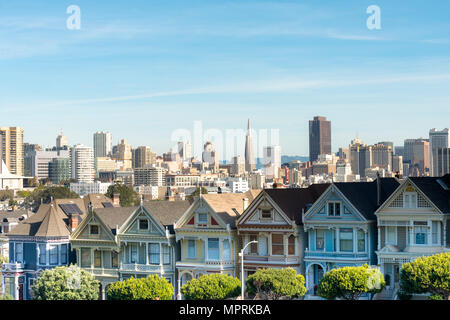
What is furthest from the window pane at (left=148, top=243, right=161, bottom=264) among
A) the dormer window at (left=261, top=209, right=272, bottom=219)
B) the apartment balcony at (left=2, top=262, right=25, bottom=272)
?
the apartment balcony at (left=2, top=262, right=25, bottom=272)

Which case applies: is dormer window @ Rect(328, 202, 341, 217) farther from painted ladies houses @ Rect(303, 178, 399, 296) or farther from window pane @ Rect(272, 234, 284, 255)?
window pane @ Rect(272, 234, 284, 255)

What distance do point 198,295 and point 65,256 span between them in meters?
13.2

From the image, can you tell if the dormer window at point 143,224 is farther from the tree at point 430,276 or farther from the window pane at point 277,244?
the tree at point 430,276

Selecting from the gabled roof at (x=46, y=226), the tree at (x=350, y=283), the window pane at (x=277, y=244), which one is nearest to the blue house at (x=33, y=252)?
the gabled roof at (x=46, y=226)

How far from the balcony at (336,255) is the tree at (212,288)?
3.94 m

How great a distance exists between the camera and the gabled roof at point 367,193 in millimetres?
48500

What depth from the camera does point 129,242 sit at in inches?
2162

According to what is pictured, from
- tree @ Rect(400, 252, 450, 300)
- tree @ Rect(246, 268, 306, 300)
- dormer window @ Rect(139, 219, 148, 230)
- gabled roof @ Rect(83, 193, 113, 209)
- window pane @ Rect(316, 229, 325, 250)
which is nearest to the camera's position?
tree @ Rect(400, 252, 450, 300)

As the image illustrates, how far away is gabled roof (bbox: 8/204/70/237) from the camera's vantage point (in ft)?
192

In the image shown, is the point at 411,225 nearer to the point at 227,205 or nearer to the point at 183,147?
the point at 227,205

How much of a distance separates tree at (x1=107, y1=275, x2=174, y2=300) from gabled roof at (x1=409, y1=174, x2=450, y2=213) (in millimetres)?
13587
